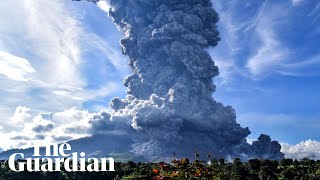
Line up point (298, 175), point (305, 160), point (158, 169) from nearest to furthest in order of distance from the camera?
1. point (158, 169)
2. point (298, 175)
3. point (305, 160)

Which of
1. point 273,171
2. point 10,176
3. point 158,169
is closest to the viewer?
point 158,169

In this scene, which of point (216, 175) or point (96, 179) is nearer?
point (216, 175)

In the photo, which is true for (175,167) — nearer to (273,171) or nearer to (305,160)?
(273,171)

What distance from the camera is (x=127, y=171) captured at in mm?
116500

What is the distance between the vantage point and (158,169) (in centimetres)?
1557

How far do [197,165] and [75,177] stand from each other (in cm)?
9544

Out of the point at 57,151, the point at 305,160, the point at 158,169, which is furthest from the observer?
the point at 305,160

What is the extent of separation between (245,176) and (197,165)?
268 ft

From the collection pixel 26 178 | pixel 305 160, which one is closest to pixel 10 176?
pixel 26 178

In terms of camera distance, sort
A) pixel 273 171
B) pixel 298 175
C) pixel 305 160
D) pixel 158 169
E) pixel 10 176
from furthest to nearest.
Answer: pixel 305 160
pixel 10 176
pixel 273 171
pixel 298 175
pixel 158 169

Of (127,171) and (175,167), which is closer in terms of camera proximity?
(175,167)

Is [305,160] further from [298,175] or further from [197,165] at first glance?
[197,165]

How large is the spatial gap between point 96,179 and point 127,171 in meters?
8.64

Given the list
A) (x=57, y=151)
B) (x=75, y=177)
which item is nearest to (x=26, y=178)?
(x=75, y=177)
